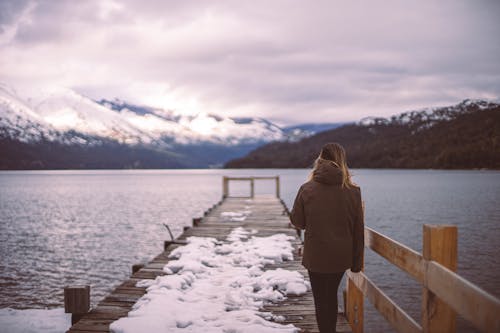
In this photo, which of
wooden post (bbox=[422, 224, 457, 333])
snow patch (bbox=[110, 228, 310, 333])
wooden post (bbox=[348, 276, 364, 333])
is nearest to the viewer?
wooden post (bbox=[422, 224, 457, 333])

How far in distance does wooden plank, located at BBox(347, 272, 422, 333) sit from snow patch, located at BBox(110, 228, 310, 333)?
3.58 ft

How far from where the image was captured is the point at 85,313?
618 centimetres

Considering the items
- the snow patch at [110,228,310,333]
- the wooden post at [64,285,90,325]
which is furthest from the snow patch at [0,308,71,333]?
the wooden post at [64,285,90,325]

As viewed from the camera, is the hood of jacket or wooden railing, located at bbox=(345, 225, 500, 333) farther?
the hood of jacket

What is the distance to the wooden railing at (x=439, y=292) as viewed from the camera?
8.66ft

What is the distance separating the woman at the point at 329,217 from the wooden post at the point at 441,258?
1.09m

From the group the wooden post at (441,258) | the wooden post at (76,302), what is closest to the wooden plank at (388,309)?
the wooden post at (441,258)

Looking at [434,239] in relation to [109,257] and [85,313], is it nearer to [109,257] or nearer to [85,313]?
[85,313]

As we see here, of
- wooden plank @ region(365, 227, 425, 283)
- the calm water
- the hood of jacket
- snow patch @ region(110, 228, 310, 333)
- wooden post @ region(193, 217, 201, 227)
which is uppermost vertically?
the hood of jacket

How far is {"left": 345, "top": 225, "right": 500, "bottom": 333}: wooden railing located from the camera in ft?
8.66

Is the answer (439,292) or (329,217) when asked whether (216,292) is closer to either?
(329,217)

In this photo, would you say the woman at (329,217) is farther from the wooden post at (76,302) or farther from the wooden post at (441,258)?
the wooden post at (76,302)

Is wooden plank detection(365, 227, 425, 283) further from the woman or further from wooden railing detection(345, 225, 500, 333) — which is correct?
the woman

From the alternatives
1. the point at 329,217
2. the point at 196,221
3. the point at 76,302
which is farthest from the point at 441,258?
the point at 196,221
